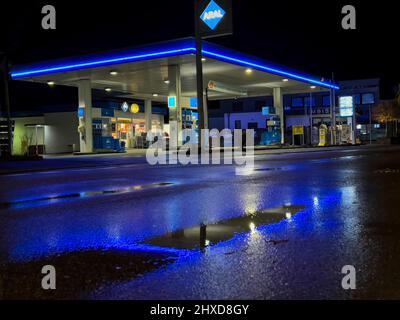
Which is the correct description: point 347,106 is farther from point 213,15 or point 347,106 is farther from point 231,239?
point 231,239

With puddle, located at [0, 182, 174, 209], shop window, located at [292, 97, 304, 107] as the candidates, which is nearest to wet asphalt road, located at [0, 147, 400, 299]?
puddle, located at [0, 182, 174, 209]

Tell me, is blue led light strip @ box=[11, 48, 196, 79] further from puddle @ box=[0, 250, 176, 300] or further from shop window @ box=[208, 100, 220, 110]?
shop window @ box=[208, 100, 220, 110]

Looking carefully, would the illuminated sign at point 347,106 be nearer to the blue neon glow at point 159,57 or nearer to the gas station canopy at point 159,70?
the gas station canopy at point 159,70

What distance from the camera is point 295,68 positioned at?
44.1 m

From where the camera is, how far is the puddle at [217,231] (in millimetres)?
6469

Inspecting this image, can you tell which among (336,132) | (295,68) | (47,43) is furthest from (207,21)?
(336,132)

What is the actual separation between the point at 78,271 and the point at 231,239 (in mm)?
2194

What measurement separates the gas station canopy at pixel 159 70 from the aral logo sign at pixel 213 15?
183cm

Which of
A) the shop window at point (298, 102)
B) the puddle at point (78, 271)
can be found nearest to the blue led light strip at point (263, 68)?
the puddle at point (78, 271)

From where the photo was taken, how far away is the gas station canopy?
30797 mm

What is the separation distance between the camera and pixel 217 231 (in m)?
7.21

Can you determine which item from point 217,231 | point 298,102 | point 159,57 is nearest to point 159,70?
point 159,57

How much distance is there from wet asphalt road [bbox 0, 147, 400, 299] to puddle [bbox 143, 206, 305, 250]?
0.57 ft

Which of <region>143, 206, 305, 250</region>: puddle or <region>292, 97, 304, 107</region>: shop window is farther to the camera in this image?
<region>292, 97, 304, 107</region>: shop window
